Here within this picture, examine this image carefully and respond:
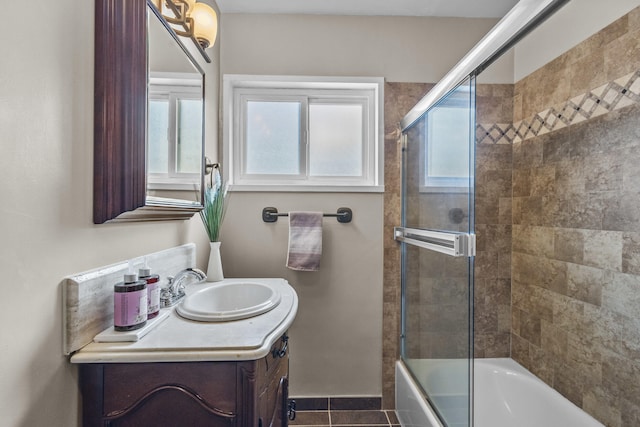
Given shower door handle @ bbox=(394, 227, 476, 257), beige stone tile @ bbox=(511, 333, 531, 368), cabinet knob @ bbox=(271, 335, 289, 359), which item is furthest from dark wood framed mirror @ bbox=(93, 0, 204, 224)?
beige stone tile @ bbox=(511, 333, 531, 368)

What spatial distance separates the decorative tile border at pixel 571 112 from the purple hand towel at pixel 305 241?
3.69 ft

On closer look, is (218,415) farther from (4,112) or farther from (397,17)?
(397,17)

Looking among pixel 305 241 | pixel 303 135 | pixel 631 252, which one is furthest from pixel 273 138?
pixel 631 252

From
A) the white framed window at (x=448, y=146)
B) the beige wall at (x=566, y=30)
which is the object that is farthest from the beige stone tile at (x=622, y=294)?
the beige wall at (x=566, y=30)

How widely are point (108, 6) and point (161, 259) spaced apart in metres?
0.78

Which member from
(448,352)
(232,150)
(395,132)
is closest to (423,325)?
(448,352)

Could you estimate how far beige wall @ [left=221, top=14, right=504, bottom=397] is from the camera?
1829 mm

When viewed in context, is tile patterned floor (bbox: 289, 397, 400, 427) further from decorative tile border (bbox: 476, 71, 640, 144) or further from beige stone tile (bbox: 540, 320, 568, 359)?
decorative tile border (bbox: 476, 71, 640, 144)

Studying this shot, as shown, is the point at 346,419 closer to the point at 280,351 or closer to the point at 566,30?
the point at 280,351

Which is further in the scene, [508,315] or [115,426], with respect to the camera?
[508,315]

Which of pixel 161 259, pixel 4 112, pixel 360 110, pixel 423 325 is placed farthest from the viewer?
pixel 360 110

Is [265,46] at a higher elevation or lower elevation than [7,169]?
higher

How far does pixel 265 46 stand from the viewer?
72.6 inches

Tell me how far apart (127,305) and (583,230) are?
5.95ft
